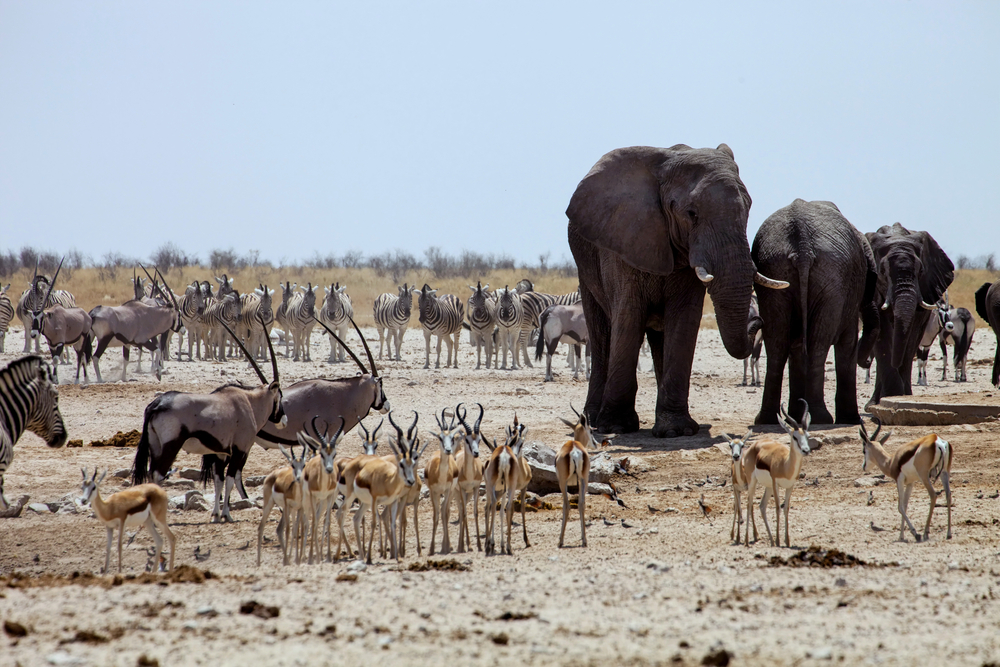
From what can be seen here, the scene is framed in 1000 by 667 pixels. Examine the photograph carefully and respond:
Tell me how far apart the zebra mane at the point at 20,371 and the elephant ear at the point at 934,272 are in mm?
14159

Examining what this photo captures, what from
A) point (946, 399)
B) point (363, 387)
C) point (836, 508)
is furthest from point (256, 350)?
point (836, 508)

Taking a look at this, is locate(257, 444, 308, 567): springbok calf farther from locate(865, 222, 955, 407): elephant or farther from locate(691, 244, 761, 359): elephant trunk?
locate(865, 222, 955, 407): elephant

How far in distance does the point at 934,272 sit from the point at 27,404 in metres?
14.6

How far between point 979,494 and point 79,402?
14856 mm

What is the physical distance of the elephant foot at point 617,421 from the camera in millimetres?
14320

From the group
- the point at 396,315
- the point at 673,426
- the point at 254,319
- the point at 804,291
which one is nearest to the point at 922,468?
the point at 673,426

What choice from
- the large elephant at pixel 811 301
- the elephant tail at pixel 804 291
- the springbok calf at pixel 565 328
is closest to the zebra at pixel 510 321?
the springbok calf at pixel 565 328

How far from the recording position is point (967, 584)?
655 cm

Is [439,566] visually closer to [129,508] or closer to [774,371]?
[129,508]

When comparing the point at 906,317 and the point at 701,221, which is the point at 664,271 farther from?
the point at 906,317

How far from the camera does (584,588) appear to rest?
21.7ft

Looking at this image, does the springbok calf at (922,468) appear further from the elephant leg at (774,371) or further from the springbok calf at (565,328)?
the springbok calf at (565,328)

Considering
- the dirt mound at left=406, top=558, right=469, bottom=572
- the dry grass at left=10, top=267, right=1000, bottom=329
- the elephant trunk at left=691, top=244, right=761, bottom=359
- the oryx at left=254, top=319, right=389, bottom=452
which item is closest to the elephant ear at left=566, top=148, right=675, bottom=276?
the elephant trunk at left=691, top=244, right=761, bottom=359

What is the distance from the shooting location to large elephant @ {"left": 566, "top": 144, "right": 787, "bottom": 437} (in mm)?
13039
